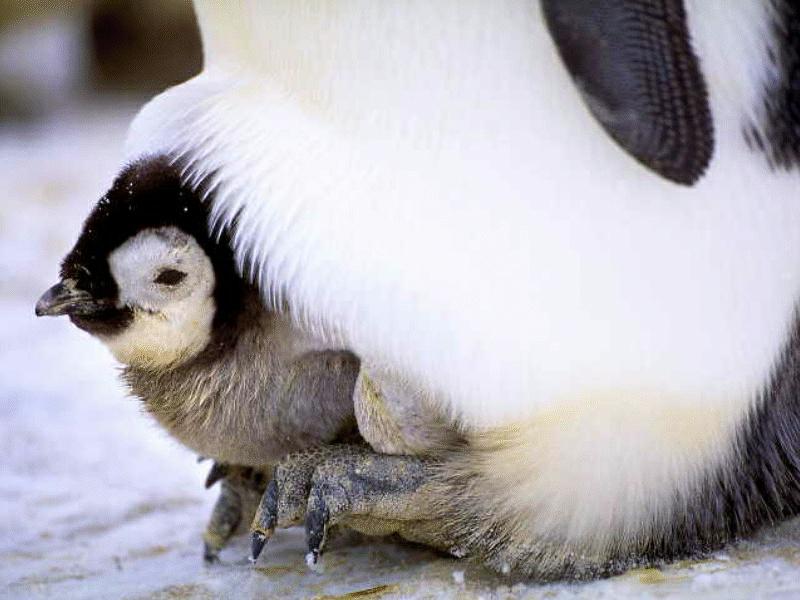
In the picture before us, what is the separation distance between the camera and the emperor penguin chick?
104 cm

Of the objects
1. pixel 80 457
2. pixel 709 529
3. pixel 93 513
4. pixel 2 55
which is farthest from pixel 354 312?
pixel 2 55

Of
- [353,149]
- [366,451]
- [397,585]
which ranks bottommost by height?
[397,585]

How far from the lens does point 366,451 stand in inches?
42.0

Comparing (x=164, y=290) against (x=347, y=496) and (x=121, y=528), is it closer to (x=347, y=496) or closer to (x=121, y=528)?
(x=347, y=496)

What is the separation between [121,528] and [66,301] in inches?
17.9

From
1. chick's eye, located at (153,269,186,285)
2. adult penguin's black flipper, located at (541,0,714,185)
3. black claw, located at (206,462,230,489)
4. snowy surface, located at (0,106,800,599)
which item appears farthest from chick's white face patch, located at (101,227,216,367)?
adult penguin's black flipper, located at (541,0,714,185)

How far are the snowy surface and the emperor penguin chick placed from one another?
100mm

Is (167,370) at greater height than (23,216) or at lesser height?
greater

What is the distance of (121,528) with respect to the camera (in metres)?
1.43

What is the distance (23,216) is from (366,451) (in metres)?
1.86

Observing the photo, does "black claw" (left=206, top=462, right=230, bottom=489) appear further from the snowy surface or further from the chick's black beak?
the chick's black beak

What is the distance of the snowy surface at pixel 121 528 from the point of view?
103cm

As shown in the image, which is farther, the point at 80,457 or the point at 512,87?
the point at 80,457

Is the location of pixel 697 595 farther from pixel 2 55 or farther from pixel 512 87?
pixel 2 55
